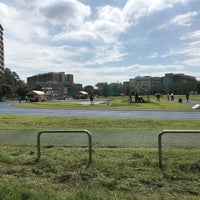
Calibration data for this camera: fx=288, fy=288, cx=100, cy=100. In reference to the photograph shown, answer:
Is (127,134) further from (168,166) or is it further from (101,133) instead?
(168,166)

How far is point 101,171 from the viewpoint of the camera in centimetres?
647

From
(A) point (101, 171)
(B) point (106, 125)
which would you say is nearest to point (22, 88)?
(B) point (106, 125)

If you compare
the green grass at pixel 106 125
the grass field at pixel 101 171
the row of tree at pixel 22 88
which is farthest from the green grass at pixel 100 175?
the row of tree at pixel 22 88

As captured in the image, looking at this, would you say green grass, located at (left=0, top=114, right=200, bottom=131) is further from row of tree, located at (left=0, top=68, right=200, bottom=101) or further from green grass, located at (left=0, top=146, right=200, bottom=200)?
row of tree, located at (left=0, top=68, right=200, bottom=101)

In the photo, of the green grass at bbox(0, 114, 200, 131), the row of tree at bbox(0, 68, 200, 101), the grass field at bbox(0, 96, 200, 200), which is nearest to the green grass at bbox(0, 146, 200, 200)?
the grass field at bbox(0, 96, 200, 200)

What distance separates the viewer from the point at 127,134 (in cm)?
1124

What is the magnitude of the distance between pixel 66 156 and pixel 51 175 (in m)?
1.43

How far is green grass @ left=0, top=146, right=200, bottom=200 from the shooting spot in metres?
5.11

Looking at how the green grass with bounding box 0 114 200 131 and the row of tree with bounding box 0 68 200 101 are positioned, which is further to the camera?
the row of tree with bounding box 0 68 200 101

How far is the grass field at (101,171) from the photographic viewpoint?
5.15 m

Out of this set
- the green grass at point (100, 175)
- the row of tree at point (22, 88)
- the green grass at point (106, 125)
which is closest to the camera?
the green grass at point (100, 175)

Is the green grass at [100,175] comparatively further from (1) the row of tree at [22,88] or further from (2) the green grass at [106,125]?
(1) the row of tree at [22,88]

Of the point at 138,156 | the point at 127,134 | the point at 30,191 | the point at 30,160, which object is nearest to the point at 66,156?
the point at 30,160

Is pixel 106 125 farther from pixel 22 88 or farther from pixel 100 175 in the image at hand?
pixel 22 88
